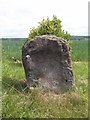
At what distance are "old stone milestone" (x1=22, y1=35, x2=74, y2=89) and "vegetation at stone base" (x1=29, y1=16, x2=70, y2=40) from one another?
1894 millimetres

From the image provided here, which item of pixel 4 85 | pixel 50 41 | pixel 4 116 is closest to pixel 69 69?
pixel 50 41

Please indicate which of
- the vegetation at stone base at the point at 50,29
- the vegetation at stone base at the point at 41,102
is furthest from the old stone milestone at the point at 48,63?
the vegetation at stone base at the point at 50,29

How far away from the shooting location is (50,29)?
9.76m

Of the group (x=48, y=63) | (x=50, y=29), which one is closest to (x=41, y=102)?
(x=48, y=63)

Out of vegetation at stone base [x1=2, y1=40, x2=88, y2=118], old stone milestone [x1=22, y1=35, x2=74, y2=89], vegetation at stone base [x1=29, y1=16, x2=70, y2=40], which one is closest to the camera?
vegetation at stone base [x1=2, y1=40, x2=88, y2=118]

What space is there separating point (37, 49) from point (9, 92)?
1.22m

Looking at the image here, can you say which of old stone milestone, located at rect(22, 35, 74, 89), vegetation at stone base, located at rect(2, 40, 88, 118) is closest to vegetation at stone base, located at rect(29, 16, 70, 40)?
old stone milestone, located at rect(22, 35, 74, 89)

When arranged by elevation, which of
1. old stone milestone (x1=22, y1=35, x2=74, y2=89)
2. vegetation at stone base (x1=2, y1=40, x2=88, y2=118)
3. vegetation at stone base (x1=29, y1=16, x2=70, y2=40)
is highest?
vegetation at stone base (x1=29, y1=16, x2=70, y2=40)

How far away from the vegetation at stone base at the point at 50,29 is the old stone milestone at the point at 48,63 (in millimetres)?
1894

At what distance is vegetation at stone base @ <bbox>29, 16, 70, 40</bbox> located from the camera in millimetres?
9703

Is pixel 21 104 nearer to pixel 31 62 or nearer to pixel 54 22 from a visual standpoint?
pixel 31 62

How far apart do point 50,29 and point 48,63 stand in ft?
6.92

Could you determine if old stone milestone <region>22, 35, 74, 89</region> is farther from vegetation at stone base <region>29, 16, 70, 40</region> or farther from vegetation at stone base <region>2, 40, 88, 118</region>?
vegetation at stone base <region>29, 16, 70, 40</region>

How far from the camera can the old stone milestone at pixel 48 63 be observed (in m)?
7.61
